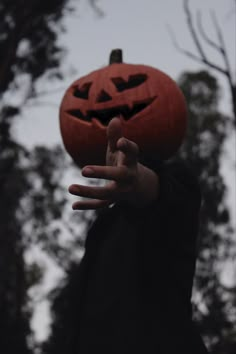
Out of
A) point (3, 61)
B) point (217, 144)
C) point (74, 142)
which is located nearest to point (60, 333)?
point (217, 144)

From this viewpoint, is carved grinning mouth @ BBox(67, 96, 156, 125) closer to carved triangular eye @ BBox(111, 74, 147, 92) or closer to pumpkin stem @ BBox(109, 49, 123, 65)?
carved triangular eye @ BBox(111, 74, 147, 92)

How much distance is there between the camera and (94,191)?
155 centimetres

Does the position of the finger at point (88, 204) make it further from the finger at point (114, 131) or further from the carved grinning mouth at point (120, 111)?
the carved grinning mouth at point (120, 111)

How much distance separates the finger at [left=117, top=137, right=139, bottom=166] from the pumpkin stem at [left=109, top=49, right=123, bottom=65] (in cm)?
117

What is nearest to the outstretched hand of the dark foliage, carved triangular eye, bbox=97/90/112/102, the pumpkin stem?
carved triangular eye, bbox=97/90/112/102

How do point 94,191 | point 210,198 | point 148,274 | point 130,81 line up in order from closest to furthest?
point 94,191
point 148,274
point 130,81
point 210,198

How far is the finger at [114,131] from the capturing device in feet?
5.45

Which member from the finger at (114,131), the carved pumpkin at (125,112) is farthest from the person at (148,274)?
the carved pumpkin at (125,112)

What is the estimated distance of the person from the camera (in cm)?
181

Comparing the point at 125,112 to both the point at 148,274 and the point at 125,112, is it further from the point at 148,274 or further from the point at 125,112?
the point at 148,274

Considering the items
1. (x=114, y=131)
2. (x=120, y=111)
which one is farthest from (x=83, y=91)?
(x=114, y=131)

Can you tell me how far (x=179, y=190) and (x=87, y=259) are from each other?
567 mm

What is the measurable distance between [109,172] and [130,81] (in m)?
0.98

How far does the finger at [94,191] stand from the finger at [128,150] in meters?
0.09
